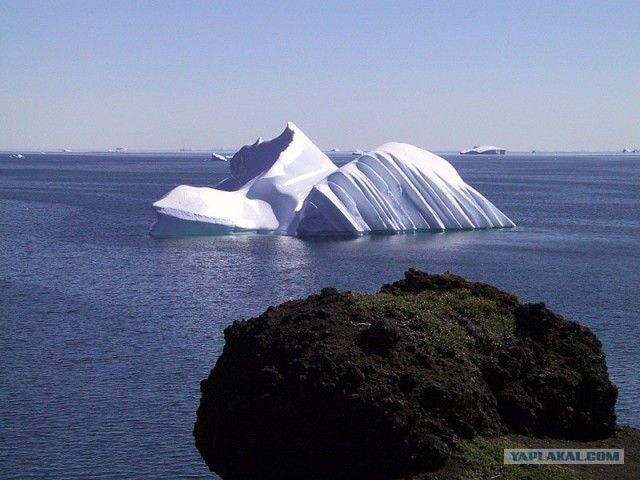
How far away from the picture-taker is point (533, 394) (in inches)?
506

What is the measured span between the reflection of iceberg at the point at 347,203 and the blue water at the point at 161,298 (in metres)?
0.78

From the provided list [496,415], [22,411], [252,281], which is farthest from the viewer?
[252,281]

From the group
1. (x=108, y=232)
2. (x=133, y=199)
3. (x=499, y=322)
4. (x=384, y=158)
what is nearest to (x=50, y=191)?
(x=133, y=199)

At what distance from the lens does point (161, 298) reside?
88.8 ft

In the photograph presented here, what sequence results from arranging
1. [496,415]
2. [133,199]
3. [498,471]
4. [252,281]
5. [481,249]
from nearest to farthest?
[498,471] → [496,415] → [252,281] → [481,249] → [133,199]

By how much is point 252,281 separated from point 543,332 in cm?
1687

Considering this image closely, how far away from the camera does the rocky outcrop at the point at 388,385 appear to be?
37.7ft

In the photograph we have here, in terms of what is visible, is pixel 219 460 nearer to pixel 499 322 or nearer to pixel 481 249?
pixel 499 322

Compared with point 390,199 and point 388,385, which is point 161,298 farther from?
point 388,385

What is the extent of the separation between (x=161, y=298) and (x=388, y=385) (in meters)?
16.2

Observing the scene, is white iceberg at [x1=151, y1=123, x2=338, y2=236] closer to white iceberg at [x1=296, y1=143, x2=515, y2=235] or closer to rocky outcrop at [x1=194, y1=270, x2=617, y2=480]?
white iceberg at [x1=296, y1=143, x2=515, y2=235]

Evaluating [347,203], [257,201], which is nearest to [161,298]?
[347,203]

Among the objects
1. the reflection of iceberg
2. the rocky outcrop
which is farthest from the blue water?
the rocky outcrop

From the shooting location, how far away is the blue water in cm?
1536
